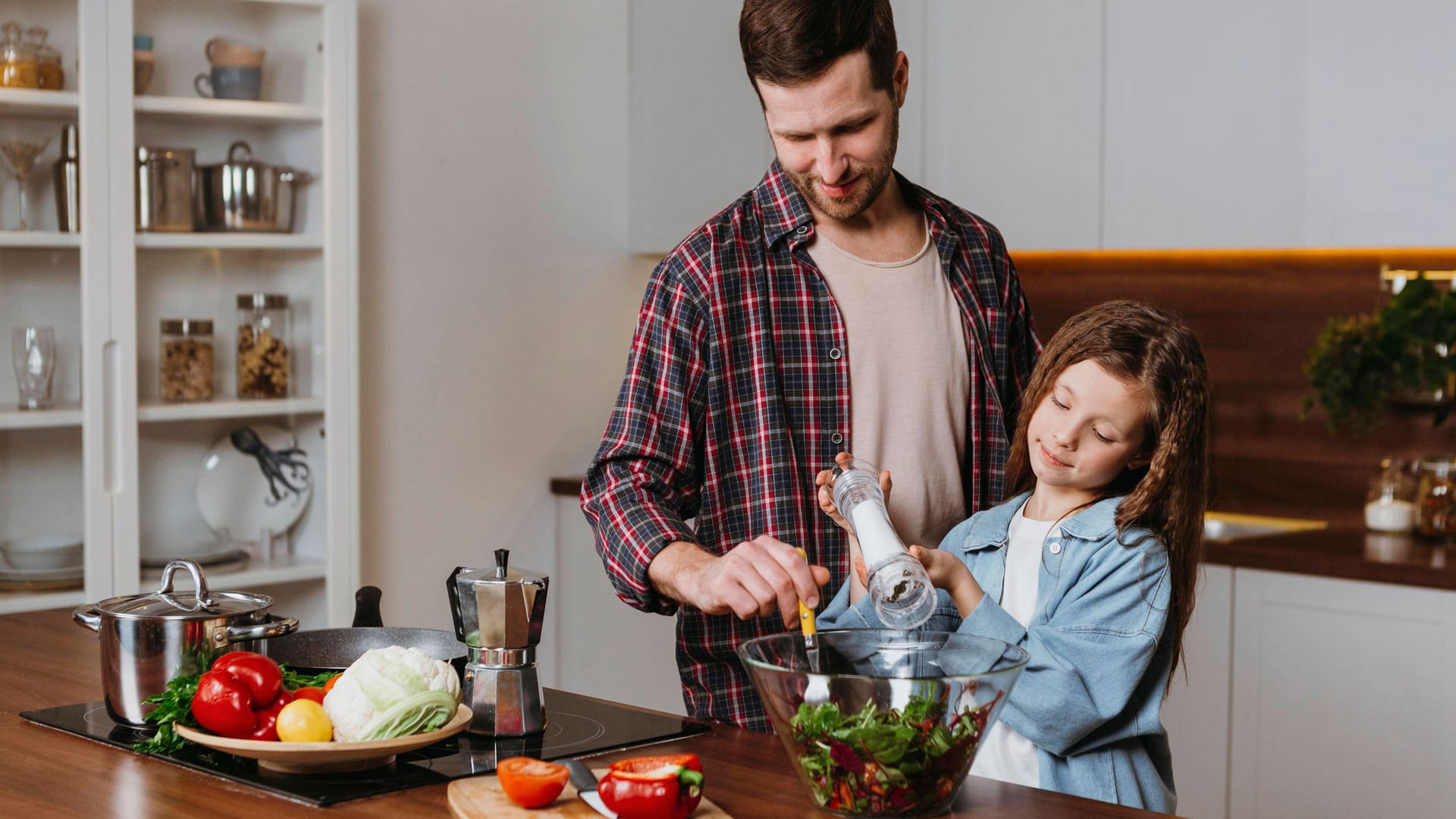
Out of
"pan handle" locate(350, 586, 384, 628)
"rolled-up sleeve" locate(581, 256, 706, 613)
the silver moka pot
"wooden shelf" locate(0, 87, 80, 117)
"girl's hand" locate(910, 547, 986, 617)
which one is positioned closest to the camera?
the silver moka pot

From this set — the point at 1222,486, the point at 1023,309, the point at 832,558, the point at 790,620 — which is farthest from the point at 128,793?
the point at 1222,486

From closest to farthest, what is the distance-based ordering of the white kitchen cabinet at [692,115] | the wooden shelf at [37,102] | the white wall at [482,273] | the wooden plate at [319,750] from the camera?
1. the wooden plate at [319,750]
2. the wooden shelf at [37,102]
3. the white wall at [482,273]
4. the white kitchen cabinet at [692,115]

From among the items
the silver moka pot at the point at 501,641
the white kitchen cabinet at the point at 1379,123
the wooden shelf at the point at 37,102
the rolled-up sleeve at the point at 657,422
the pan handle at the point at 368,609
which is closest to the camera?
the silver moka pot at the point at 501,641

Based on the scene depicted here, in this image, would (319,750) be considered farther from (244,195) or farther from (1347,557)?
(244,195)

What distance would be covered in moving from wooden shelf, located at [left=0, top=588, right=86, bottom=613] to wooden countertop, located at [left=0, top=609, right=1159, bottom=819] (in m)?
1.46

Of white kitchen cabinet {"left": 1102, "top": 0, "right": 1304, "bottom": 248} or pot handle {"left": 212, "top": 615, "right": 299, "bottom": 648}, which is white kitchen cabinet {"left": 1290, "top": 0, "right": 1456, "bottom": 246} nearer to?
white kitchen cabinet {"left": 1102, "top": 0, "right": 1304, "bottom": 248}

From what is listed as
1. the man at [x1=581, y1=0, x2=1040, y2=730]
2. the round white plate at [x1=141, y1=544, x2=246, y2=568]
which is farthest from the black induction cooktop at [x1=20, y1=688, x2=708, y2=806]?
the round white plate at [x1=141, y1=544, x2=246, y2=568]

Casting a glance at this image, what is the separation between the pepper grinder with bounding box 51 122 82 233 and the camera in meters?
2.94


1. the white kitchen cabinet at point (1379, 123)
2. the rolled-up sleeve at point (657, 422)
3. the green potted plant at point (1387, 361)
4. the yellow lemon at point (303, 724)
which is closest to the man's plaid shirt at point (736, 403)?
the rolled-up sleeve at point (657, 422)

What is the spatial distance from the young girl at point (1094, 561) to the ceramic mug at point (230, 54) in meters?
2.09

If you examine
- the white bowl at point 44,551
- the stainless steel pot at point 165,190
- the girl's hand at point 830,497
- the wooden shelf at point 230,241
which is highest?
the stainless steel pot at point 165,190

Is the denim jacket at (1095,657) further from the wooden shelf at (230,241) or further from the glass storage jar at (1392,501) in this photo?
the wooden shelf at (230,241)

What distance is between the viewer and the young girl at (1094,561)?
152cm

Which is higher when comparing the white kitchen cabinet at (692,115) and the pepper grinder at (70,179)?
the white kitchen cabinet at (692,115)
